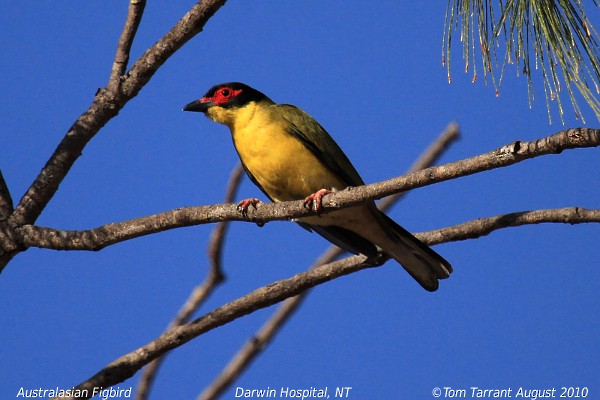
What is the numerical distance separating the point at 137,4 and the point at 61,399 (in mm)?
1807

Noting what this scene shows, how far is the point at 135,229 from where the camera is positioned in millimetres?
3551

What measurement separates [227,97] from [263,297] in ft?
6.10

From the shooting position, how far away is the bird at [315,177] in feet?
15.4

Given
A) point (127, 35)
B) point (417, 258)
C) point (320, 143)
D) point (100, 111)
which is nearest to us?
point (100, 111)

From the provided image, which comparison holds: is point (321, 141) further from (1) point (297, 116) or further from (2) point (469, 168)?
(2) point (469, 168)

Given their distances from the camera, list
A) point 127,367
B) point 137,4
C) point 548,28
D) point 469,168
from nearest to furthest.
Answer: point 469,168 < point 548,28 < point 127,367 < point 137,4

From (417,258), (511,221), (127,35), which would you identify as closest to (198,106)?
(127,35)

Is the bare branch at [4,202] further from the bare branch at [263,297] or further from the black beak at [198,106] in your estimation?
the black beak at [198,106]

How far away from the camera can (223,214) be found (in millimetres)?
3504

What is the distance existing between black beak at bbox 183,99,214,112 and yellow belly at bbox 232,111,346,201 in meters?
0.46

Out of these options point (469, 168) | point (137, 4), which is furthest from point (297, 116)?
point (469, 168)

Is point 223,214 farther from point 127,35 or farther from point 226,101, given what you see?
point 226,101

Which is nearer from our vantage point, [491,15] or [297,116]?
[491,15]

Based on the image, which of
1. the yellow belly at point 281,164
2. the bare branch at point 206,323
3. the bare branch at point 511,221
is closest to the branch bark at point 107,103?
the bare branch at point 206,323
